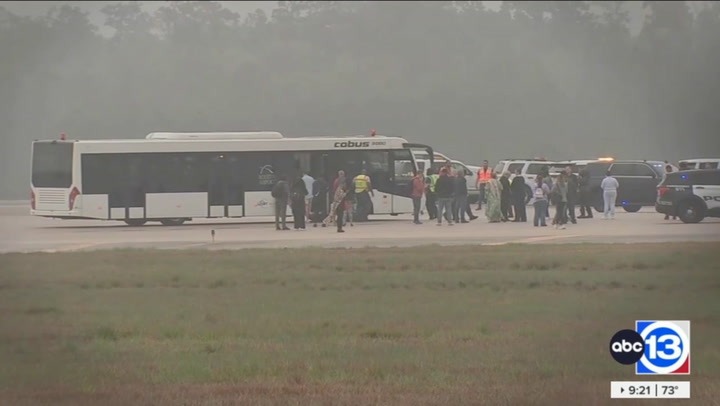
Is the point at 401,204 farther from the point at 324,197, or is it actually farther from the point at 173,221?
the point at 173,221

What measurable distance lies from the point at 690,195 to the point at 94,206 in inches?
137

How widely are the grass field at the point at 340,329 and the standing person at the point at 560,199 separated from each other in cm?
43

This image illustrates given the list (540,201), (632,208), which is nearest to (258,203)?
(632,208)

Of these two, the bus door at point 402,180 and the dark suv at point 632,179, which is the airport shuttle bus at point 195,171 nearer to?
the bus door at point 402,180

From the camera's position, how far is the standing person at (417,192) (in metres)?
8.34

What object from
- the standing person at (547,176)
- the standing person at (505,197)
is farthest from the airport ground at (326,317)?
the standing person at (505,197)

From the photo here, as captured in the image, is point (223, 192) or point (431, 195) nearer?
point (431, 195)

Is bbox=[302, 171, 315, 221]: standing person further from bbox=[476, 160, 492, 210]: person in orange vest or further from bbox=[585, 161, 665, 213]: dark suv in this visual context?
bbox=[585, 161, 665, 213]: dark suv

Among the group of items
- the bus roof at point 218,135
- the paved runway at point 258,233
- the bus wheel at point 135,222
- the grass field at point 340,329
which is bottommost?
the grass field at point 340,329

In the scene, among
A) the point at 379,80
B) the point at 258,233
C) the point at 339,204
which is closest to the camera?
the point at 379,80

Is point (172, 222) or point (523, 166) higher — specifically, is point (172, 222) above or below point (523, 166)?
below

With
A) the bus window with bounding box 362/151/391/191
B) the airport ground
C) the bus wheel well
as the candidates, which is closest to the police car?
the airport ground

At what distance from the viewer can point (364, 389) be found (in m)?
6.91

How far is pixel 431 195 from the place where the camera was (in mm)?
7648
